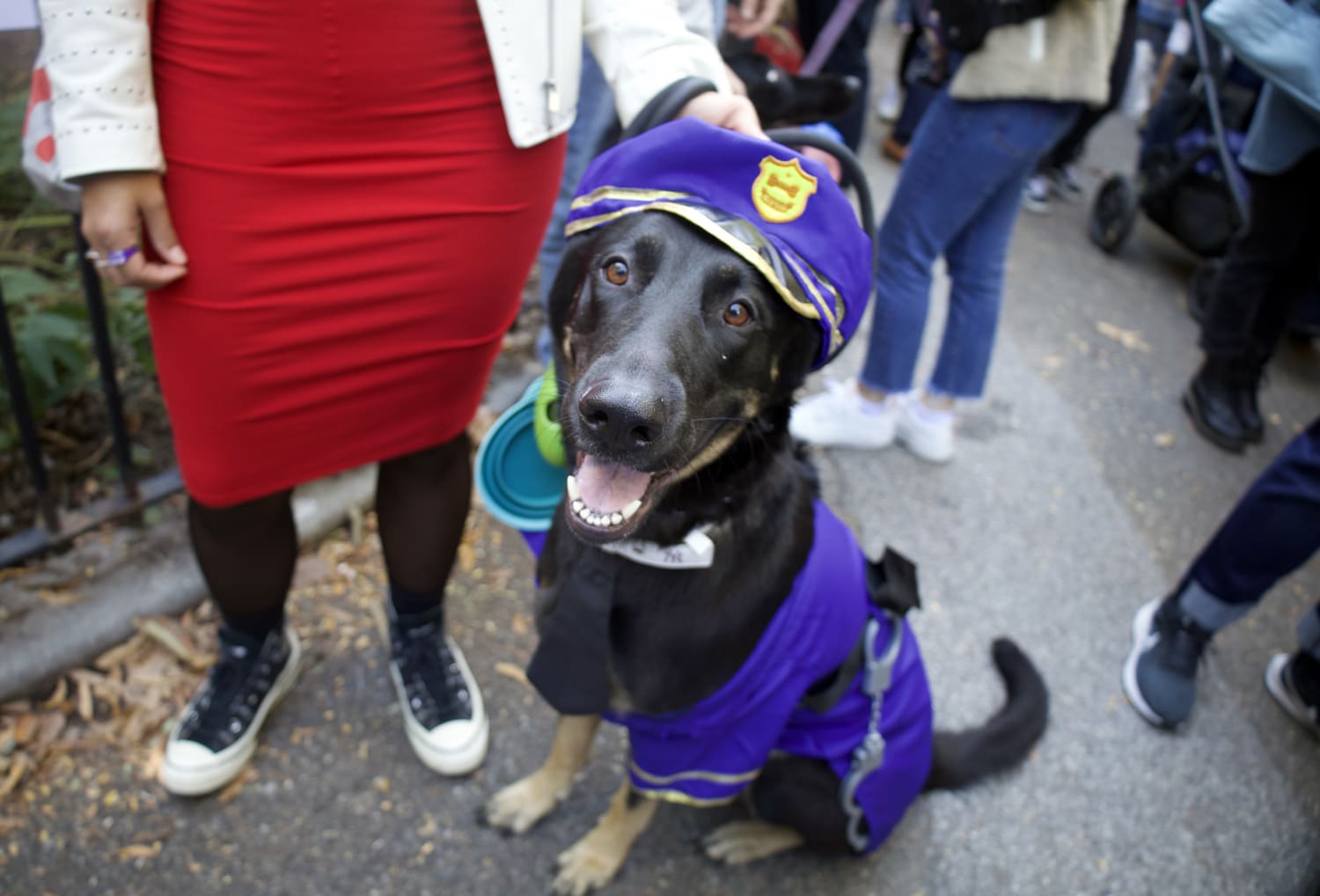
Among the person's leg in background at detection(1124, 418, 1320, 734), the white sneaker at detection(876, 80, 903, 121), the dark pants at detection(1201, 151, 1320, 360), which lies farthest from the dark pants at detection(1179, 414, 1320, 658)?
the white sneaker at detection(876, 80, 903, 121)

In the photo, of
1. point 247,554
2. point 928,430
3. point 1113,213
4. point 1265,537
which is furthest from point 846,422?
point 1113,213

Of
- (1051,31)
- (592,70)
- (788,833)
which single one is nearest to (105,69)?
(592,70)

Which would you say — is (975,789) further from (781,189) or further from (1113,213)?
(1113,213)

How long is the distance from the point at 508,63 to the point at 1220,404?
170 inches

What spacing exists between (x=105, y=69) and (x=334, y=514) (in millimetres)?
1803

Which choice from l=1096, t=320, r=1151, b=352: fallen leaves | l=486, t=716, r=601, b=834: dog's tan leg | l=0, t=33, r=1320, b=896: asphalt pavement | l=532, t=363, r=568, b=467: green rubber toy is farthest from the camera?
l=1096, t=320, r=1151, b=352: fallen leaves

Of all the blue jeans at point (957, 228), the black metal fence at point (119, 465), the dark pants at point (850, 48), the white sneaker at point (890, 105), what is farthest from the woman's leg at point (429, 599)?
the white sneaker at point (890, 105)

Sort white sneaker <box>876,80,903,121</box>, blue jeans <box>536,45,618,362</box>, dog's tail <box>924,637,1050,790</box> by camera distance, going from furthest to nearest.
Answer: white sneaker <box>876,80,903,121</box>, blue jeans <box>536,45,618,362</box>, dog's tail <box>924,637,1050,790</box>

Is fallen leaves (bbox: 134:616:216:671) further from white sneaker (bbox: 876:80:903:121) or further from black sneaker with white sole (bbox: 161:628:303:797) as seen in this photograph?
white sneaker (bbox: 876:80:903:121)

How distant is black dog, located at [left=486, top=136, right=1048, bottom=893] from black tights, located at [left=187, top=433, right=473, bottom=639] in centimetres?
36

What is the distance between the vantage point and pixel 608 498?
1525 mm

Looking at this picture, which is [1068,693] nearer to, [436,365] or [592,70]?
[436,365]

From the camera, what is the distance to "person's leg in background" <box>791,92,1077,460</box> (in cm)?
299

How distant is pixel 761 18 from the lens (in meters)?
2.71
